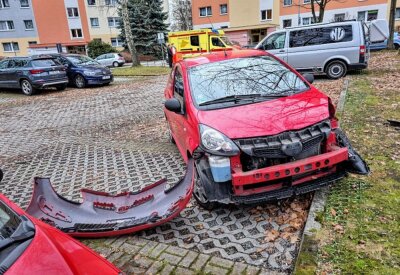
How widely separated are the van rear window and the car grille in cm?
958

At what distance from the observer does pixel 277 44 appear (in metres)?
13.0

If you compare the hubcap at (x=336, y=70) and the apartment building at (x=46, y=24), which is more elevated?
the apartment building at (x=46, y=24)

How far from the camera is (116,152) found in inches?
262

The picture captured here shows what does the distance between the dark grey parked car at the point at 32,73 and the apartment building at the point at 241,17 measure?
103 feet

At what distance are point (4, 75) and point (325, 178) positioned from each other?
1663 centimetres

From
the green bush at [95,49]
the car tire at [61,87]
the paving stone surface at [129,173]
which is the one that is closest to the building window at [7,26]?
the green bush at [95,49]

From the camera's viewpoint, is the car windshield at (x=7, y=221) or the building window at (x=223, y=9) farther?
the building window at (x=223, y=9)

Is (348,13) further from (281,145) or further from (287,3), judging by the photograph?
(281,145)

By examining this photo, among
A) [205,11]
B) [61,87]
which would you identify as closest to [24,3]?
[205,11]

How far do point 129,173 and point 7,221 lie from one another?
345 cm

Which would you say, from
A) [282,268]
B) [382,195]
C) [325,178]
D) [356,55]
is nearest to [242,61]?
[325,178]

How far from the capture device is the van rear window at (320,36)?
11617mm

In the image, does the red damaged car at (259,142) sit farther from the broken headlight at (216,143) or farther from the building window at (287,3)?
the building window at (287,3)

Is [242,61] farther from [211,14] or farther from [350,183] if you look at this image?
[211,14]
